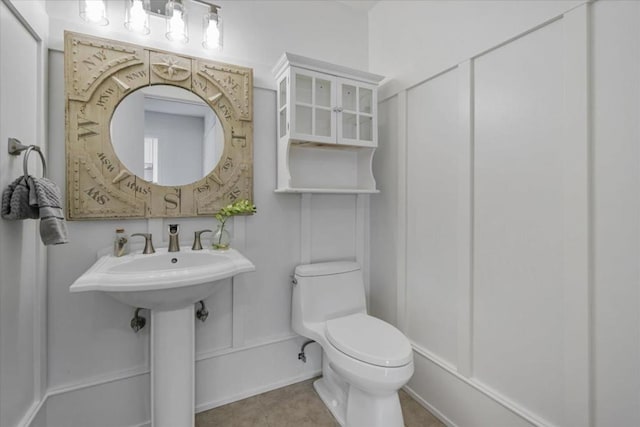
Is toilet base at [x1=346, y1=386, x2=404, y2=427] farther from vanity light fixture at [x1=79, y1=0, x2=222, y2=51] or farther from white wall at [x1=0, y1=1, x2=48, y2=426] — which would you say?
vanity light fixture at [x1=79, y1=0, x2=222, y2=51]

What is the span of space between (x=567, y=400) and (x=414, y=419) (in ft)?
2.51

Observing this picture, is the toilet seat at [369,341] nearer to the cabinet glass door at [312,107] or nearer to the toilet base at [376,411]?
the toilet base at [376,411]

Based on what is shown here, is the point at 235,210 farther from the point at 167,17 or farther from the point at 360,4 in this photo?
the point at 360,4

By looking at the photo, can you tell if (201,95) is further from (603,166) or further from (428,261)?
(603,166)

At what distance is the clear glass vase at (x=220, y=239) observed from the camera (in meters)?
1.60

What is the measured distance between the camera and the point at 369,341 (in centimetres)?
143

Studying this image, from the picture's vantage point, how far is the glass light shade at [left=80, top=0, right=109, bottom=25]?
4.52 ft

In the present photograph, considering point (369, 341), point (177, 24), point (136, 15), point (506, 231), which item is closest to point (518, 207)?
point (506, 231)

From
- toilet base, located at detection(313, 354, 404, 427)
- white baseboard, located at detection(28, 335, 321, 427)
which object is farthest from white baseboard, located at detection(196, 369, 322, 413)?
toilet base, located at detection(313, 354, 404, 427)

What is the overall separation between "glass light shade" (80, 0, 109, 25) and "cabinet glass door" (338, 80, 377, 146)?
1211 millimetres

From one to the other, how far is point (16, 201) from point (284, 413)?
5.09 feet

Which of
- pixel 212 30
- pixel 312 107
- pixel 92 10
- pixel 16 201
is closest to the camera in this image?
pixel 16 201

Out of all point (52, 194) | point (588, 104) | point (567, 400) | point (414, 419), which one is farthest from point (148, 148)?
point (567, 400)

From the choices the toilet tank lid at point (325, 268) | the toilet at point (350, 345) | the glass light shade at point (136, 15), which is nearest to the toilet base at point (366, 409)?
the toilet at point (350, 345)
